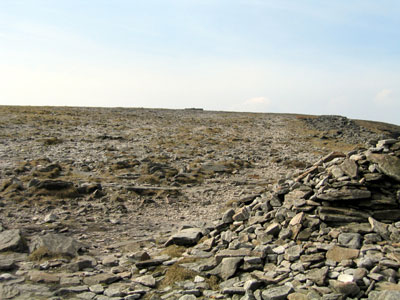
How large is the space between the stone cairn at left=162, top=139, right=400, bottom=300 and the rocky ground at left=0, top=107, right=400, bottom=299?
0.03 meters

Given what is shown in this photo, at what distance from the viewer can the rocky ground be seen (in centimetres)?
756

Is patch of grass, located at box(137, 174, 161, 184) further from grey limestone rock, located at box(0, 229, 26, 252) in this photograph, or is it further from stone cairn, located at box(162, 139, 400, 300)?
grey limestone rock, located at box(0, 229, 26, 252)

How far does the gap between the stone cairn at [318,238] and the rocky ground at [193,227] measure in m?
0.03

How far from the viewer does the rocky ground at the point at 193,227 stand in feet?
24.8

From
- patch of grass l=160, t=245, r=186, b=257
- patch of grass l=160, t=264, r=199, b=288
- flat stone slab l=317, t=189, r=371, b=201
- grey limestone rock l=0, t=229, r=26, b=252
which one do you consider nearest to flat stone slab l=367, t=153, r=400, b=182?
flat stone slab l=317, t=189, r=371, b=201

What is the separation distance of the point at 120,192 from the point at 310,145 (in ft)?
56.8

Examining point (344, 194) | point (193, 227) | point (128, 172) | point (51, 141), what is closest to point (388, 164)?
point (344, 194)

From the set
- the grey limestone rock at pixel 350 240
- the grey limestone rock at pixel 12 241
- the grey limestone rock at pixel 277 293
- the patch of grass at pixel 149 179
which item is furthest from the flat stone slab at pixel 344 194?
the patch of grass at pixel 149 179

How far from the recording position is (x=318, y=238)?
8.73 metres

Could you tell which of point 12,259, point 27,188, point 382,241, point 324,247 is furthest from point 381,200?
point 27,188

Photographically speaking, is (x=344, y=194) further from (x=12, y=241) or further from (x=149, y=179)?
(x=149, y=179)

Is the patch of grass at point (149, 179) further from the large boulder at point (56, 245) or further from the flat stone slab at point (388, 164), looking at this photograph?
the flat stone slab at point (388, 164)

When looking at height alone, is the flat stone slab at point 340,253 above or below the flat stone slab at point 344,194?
below

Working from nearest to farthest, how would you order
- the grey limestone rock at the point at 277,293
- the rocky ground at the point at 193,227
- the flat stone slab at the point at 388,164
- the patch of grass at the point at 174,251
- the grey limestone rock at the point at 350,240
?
the grey limestone rock at the point at 277,293 → the rocky ground at the point at 193,227 → the grey limestone rock at the point at 350,240 → the flat stone slab at the point at 388,164 → the patch of grass at the point at 174,251
